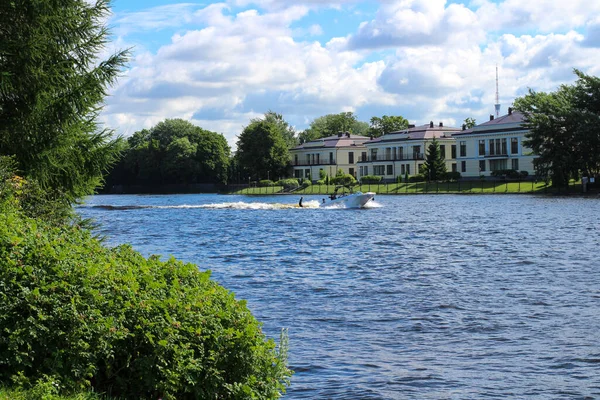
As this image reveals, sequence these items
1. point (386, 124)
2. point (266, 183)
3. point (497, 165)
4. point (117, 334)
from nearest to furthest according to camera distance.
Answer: point (117, 334), point (497, 165), point (266, 183), point (386, 124)

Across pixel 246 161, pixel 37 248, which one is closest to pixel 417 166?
pixel 246 161

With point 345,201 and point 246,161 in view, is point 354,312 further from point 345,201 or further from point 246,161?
point 246,161

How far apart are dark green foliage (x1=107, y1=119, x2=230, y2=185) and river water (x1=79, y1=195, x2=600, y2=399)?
106768 millimetres

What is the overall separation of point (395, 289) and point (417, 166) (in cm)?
10856

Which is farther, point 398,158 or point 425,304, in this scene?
point 398,158

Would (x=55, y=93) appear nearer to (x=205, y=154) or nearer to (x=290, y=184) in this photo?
(x=290, y=184)

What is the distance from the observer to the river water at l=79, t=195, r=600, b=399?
1187 cm

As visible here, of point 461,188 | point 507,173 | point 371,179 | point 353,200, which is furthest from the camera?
point 371,179

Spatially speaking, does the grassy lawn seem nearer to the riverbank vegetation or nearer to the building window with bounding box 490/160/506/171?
the building window with bounding box 490/160/506/171

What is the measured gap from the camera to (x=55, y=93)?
19.7 metres

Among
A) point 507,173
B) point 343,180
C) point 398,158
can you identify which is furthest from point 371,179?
point 507,173

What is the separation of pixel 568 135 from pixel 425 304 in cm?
7299

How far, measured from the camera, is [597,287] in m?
20.4

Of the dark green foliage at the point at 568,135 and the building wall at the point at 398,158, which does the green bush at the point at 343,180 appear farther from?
the dark green foliage at the point at 568,135
